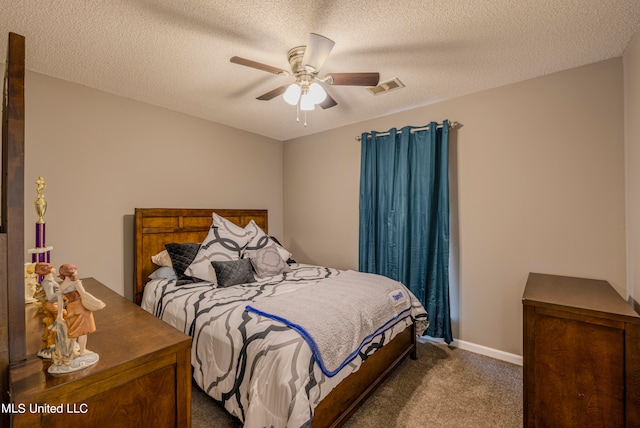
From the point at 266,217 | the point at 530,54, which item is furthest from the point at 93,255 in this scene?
the point at 530,54

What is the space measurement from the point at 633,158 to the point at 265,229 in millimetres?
3636

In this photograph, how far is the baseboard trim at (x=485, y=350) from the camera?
2564 mm

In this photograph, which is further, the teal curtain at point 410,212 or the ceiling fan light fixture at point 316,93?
the teal curtain at point 410,212

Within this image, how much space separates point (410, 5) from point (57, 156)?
2.95 metres

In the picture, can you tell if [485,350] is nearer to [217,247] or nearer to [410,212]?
[410,212]

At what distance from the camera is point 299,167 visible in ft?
14.0

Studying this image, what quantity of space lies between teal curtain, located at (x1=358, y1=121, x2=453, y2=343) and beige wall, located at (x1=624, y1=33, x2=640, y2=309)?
1.24 m

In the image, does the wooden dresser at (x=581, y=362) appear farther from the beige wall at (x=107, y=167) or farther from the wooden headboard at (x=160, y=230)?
the beige wall at (x=107, y=167)

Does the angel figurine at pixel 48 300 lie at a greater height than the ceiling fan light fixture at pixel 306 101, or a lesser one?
lesser

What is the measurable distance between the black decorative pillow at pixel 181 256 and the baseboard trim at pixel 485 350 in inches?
99.6

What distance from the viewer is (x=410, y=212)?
311 centimetres

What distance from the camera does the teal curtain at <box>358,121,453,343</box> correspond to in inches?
113

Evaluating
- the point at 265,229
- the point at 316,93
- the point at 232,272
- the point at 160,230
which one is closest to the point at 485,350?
the point at 232,272

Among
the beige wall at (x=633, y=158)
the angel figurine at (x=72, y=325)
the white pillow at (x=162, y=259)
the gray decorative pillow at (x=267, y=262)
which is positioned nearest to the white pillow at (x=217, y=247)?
the gray decorative pillow at (x=267, y=262)
